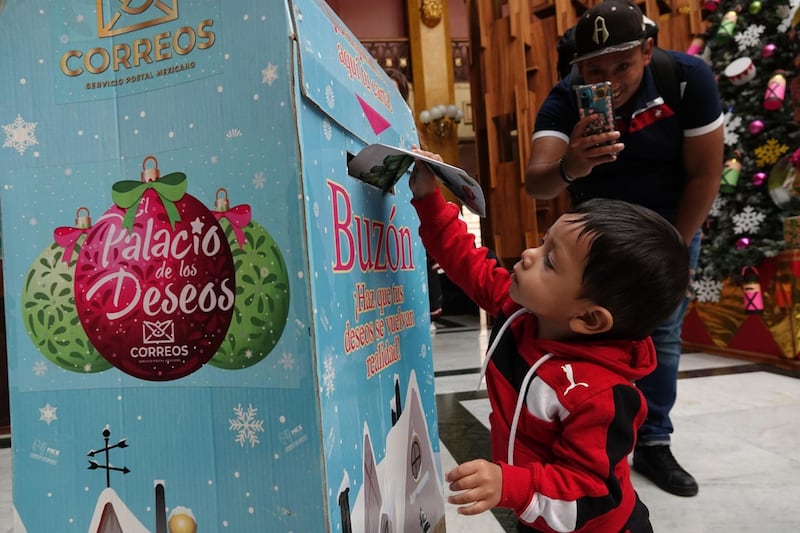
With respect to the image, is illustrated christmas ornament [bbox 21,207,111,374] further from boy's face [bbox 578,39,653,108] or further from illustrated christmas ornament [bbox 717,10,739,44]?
illustrated christmas ornament [bbox 717,10,739,44]

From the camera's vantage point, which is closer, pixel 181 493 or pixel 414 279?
pixel 181 493

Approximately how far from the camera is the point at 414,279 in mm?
890

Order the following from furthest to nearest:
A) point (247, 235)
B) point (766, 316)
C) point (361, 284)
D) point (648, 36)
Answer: point (766, 316), point (648, 36), point (361, 284), point (247, 235)

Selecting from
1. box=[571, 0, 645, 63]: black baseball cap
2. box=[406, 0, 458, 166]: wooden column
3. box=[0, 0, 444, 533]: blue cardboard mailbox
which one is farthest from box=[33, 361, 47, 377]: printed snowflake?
box=[406, 0, 458, 166]: wooden column

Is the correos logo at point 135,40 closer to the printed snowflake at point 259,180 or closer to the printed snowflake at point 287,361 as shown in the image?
the printed snowflake at point 259,180

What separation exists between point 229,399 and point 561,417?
1.22ft

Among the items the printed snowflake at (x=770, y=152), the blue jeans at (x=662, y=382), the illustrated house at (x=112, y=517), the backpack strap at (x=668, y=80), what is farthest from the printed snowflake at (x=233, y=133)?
the printed snowflake at (x=770, y=152)

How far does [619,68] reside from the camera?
109 cm

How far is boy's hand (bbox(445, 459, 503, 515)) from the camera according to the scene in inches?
23.8

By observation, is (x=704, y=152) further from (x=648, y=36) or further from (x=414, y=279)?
(x=414, y=279)

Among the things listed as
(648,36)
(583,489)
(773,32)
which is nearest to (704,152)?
(648,36)

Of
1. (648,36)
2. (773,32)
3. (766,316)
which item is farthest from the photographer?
(773,32)

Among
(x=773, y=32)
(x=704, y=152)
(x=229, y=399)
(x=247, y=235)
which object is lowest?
(x=229, y=399)

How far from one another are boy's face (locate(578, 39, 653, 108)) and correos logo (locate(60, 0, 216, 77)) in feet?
2.58
